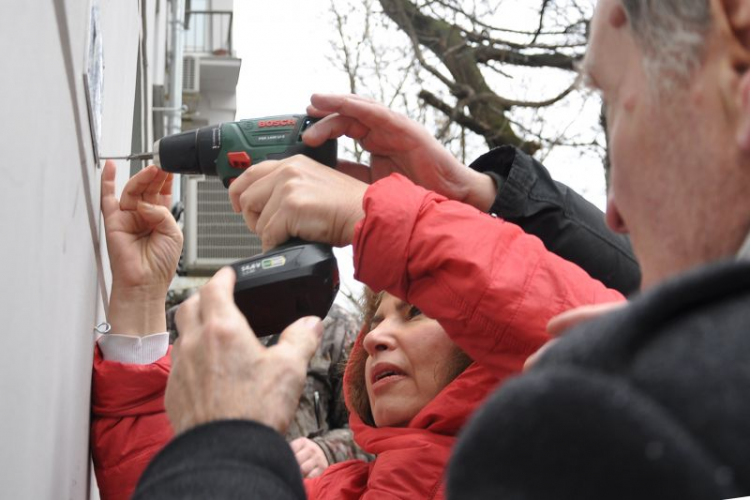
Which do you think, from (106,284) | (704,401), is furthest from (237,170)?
(704,401)

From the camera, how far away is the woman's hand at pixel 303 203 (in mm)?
2250

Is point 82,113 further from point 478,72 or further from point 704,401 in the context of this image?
point 478,72

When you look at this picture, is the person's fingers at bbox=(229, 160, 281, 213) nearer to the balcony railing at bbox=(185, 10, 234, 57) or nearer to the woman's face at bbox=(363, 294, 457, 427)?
the woman's face at bbox=(363, 294, 457, 427)

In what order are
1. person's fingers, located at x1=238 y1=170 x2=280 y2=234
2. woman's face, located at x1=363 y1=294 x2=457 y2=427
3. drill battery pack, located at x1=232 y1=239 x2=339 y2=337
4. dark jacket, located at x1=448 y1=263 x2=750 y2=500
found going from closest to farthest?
dark jacket, located at x1=448 y1=263 x2=750 y2=500 < drill battery pack, located at x1=232 y1=239 x2=339 y2=337 < person's fingers, located at x1=238 y1=170 x2=280 y2=234 < woman's face, located at x1=363 y1=294 x2=457 y2=427

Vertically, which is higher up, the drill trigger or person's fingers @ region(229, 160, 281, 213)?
person's fingers @ region(229, 160, 281, 213)

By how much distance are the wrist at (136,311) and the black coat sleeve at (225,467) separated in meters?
1.73

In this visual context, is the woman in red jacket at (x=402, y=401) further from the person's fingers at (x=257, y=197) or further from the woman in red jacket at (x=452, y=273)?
the person's fingers at (x=257, y=197)

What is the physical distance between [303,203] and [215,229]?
935 cm

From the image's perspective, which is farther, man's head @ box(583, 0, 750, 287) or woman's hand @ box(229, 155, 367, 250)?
woman's hand @ box(229, 155, 367, 250)

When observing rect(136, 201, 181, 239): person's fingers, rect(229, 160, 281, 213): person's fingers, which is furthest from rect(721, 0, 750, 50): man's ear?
rect(136, 201, 181, 239): person's fingers

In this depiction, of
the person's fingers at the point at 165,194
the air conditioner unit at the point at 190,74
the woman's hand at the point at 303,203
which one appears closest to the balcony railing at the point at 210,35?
the air conditioner unit at the point at 190,74

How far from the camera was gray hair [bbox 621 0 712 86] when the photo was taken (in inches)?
46.4

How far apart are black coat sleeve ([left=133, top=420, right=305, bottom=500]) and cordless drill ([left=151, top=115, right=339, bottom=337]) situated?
Answer: 0.74m

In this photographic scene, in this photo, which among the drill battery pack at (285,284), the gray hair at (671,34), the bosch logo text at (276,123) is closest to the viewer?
the gray hair at (671,34)
